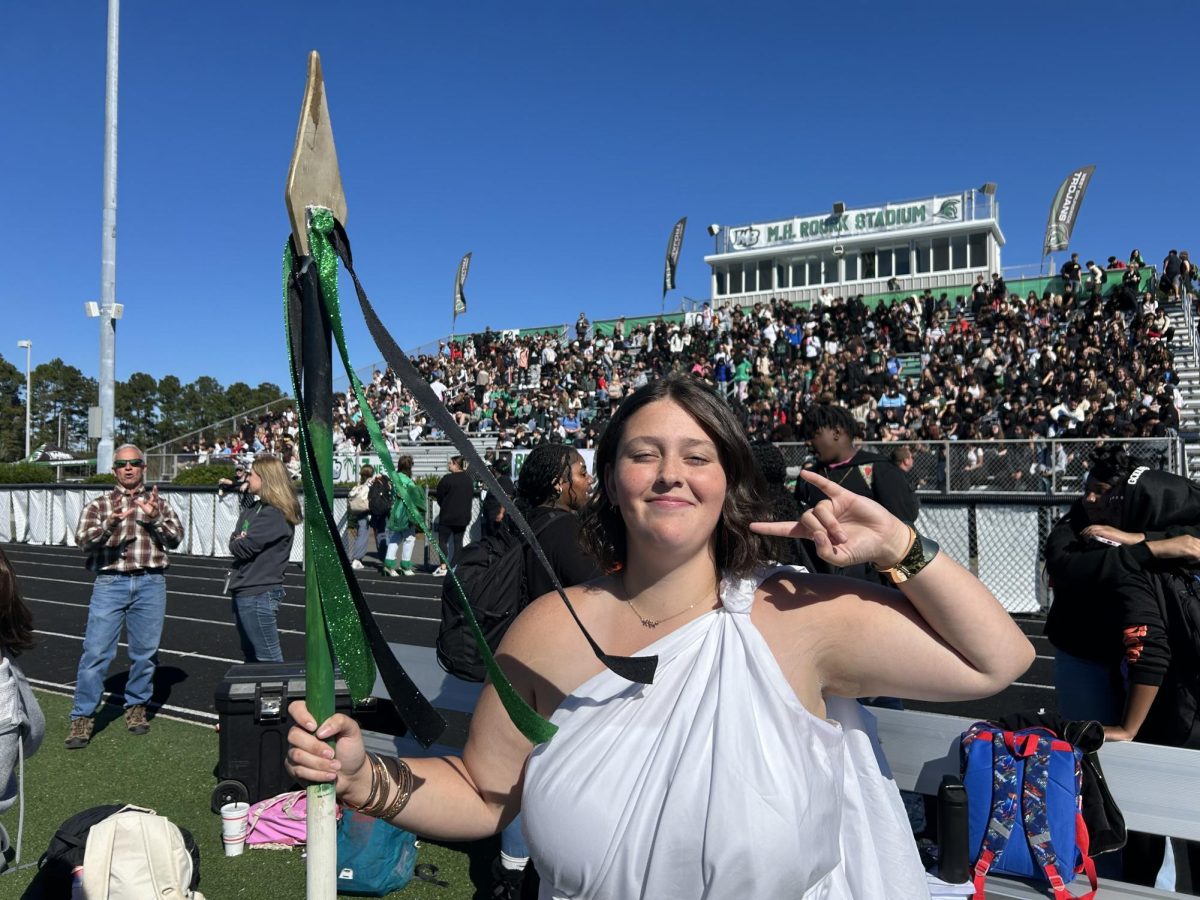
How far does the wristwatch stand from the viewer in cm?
146

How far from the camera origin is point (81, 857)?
10.0 ft

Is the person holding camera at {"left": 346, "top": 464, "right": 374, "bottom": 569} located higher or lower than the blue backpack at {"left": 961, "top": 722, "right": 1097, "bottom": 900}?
higher

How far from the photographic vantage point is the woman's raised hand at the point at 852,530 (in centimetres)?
145

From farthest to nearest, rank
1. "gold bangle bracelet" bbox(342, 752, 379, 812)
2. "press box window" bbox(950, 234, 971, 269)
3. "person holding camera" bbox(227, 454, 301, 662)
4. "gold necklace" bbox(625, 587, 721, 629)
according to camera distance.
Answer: "press box window" bbox(950, 234, 971, 269) → "person holding camera" bbox(227, 454, 301, 662) → "gold necklace" bbox(625, 587, 721, 629) → "gold bangle bracelet" bbox(342, 752, 379, 812)

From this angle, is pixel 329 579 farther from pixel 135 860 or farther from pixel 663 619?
pixel 135 860

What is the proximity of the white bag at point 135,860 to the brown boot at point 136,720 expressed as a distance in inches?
122

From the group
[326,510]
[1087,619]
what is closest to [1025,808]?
[1087,619]

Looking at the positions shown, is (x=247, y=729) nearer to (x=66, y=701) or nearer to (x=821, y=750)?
(x=66, y=701)

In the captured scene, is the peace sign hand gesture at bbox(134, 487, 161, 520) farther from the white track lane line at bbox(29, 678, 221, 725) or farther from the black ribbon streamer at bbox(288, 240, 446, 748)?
the black ribbon streamer at bbox(288, 240, 446, 748)

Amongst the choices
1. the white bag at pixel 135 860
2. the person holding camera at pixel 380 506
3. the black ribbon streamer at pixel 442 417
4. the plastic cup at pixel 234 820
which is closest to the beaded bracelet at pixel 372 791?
the black ribbon streamer at pixel 442 417

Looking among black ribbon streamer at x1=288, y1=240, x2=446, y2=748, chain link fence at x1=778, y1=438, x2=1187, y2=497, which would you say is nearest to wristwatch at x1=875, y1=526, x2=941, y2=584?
black ribbon streamer at x1=288, y1=240, x2=446, y2=748

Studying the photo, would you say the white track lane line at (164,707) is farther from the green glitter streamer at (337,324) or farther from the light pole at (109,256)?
the light pole at (109,256)

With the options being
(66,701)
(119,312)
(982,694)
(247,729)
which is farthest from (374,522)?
(982,694)

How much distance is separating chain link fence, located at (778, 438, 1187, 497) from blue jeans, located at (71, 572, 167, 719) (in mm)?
9396
